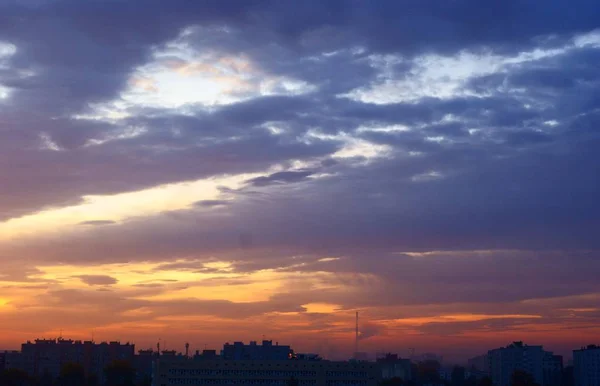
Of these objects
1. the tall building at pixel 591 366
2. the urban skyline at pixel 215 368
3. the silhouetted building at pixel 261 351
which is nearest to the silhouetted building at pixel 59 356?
the urban skyline at pixel 215 368

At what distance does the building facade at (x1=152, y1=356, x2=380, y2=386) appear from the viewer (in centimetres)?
11019

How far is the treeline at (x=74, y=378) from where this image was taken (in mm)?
149375

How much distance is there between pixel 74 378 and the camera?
519ft

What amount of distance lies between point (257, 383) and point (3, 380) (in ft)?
189

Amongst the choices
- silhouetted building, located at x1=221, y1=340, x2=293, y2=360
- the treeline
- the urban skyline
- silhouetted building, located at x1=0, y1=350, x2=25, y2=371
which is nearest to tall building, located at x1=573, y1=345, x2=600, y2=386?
the urban skyline

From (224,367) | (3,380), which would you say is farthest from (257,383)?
(3,380)

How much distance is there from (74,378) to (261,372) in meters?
59.4

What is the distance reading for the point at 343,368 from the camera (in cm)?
11512

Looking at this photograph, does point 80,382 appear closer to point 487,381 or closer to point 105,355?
point 105,355

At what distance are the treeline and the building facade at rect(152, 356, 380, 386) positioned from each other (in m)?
39.4

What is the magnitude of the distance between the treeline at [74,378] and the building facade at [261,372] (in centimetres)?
3944

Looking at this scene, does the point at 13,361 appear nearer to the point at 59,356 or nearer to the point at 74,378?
the point at 59,356

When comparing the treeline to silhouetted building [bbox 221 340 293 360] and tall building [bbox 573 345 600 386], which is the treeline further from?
tall building [bbox 573 345 600 386]

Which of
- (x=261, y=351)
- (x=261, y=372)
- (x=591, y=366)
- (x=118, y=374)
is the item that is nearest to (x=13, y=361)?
(x=118, y=374)
